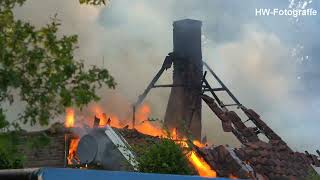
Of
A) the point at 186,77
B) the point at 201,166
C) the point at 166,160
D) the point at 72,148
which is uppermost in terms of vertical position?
the point at 186,77

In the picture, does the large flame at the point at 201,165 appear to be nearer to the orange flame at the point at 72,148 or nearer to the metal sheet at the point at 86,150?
the metal sheet at the point at 86,150

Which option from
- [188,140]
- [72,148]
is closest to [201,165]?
[188,140]

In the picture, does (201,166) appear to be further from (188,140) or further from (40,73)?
(40,73)

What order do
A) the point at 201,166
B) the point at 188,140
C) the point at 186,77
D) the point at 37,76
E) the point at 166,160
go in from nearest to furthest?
the point at 37,76, the point at 166,160, the point at 188,140, the point at 201,166, the point at 186,77

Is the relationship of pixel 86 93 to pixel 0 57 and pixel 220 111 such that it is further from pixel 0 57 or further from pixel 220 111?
pixel 220 111

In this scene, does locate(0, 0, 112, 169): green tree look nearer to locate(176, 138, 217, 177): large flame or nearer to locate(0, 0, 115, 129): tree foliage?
locate(0, 0, 115, 129): tree foliage

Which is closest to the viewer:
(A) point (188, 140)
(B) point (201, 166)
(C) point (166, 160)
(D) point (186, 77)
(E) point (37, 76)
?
(E) point (37, 76)

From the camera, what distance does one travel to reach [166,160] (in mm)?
15055

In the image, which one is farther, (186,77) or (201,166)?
(186,77)

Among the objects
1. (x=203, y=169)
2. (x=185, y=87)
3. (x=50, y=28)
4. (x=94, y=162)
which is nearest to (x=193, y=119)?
(x=185, y=87)

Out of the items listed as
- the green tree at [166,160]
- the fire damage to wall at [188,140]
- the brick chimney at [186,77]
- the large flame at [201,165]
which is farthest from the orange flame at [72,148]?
the brick chimney at [186,77]

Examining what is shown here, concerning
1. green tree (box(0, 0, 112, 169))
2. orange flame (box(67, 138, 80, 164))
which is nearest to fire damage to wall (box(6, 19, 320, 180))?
orange flame (box(67, 138, 80, 164))

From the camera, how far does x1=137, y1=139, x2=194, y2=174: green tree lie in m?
14.9

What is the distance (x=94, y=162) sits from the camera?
19.0m
